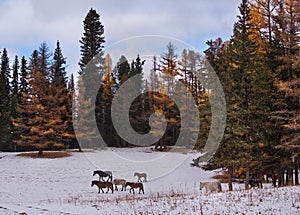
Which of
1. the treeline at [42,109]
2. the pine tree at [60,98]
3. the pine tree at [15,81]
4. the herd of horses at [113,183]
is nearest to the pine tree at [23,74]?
the pine tree at [15,81]

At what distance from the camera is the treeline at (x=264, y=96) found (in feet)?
53.0

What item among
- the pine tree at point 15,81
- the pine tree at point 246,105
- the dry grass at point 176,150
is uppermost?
the pine tree at point 15,81

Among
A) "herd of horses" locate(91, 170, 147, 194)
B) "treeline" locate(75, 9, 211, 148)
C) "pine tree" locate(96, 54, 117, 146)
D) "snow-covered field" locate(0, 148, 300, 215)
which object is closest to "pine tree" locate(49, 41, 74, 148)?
"treeline" locate(75, 9, 211, 148)

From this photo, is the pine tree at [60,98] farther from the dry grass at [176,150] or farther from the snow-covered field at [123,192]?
the dry grass at [176,150]

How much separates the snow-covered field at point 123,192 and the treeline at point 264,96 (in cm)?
217

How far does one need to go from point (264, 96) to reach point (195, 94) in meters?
24.2

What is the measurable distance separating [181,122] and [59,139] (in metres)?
14.9

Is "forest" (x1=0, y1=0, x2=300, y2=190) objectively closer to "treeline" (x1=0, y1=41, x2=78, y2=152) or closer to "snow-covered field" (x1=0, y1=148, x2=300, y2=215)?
"treeline" (x1=0, y1=41, x2=78, y2=152)

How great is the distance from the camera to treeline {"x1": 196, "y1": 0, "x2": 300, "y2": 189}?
636 inches

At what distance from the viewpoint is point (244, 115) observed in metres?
16.7

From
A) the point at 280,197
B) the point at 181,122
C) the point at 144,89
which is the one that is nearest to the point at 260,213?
the point at 280,197

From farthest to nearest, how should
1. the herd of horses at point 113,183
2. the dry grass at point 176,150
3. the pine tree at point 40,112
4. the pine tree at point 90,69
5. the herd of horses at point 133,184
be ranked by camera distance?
1. the dry grass at point 176,150
2. the pine tree at point 90,69
3. the pine tree at point 40,112
4. the herd of horses at point 113,183
5. the herd of horses at point 133,184

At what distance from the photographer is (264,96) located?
16.9 m

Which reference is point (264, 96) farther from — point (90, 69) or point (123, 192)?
point (90, 69)
